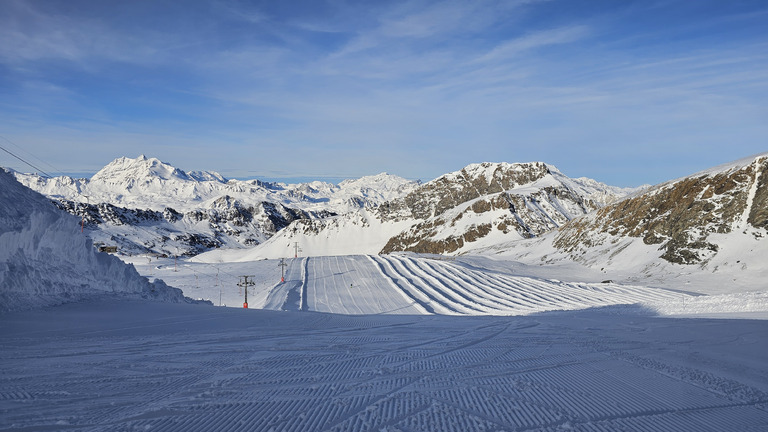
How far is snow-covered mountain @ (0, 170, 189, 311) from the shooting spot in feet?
36.5

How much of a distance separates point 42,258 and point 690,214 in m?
57.0

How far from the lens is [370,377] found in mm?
6645

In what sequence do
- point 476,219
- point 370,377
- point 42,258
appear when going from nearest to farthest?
point 370,377 < point 42,258 < point 476,219

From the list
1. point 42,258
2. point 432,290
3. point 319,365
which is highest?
point 42,258

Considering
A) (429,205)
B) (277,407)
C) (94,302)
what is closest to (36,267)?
(94,302)

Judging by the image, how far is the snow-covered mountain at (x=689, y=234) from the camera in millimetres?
39844

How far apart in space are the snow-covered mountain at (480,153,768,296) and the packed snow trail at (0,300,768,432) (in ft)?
115

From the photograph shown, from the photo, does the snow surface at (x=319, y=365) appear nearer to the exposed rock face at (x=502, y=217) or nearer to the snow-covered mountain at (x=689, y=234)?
the snow-covered mountain at (x=689, y=234)

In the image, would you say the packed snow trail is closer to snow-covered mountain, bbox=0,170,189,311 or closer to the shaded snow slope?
snow-covered mountain, bbox=0,170,189,311

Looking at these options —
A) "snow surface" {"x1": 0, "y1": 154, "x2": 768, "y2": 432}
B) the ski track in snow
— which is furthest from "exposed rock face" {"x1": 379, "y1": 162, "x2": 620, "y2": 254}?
"snow surface" {"x1": 0, "y1": 154, "x2": 768, "y2": 432}

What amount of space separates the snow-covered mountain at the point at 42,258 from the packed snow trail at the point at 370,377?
41.7 inches

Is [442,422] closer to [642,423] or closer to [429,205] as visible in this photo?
[642,423]

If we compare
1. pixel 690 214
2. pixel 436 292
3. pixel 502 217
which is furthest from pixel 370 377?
pixel 502 217

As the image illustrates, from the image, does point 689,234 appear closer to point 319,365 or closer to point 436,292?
point 436,292
